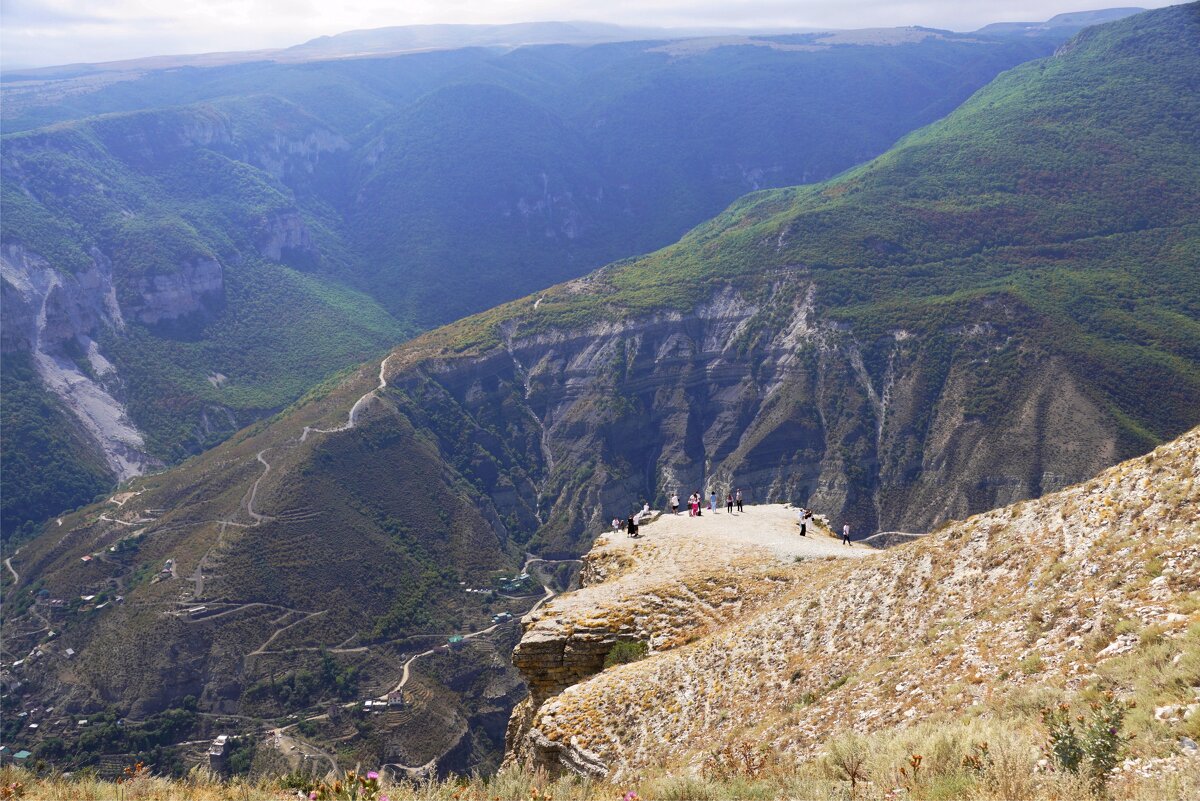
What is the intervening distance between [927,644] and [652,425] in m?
103

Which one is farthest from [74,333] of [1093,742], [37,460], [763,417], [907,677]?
A: [1093,742]

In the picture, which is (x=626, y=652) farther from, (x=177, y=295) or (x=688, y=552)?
(x=177, y=295)

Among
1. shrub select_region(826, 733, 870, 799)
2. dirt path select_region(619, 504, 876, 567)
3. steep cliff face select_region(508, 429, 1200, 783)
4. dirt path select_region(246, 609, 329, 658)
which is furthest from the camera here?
dirt path select_region(246, 609, 329, 658)

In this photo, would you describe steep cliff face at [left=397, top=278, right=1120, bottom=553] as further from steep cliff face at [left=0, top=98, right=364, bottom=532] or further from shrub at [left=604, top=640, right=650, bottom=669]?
shrub at [left=604, top=640, right=650, bottom=669]

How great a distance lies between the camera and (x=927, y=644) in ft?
49.5

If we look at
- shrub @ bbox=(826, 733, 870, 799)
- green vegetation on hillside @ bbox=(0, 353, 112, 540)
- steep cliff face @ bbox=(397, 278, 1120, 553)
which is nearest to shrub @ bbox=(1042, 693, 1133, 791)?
shrub @ bbox=(826, 733, 870, 799)

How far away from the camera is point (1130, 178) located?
131875mm

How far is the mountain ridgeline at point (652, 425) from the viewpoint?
250 feet

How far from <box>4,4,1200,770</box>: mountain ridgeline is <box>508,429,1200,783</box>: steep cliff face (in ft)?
171

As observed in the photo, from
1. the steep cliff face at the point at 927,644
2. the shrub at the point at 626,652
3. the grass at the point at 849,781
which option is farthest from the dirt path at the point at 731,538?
the grass at the point at 849,781

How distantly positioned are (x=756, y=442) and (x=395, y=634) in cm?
4767

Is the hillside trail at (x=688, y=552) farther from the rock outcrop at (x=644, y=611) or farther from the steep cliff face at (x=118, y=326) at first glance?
the steep cliff face at (x=118, y=326)

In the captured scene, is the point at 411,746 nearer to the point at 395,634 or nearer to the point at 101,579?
the point at 395,634

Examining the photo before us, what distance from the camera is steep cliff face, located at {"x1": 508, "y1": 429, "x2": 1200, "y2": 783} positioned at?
11836 millimetres
